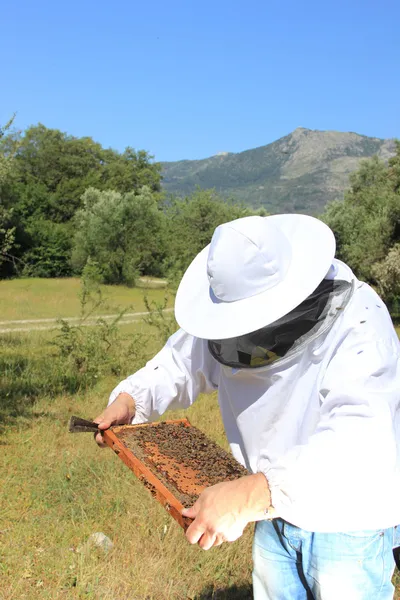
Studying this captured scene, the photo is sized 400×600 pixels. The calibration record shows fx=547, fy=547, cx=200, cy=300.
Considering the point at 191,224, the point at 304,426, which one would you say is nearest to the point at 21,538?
the point at 304,426

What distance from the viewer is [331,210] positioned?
123 ft

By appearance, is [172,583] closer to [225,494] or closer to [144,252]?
[225,494]

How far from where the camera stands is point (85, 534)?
345 centimetres

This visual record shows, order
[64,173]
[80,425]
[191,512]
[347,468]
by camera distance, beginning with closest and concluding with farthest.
Answer: [347,468] < [191,512] < [80,425] < [64,173]

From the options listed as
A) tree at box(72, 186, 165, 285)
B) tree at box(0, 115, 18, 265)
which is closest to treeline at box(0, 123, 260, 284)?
tree at box(72, 186, 165, 285)

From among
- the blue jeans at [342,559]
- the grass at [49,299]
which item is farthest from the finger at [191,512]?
the grass at [49,299]

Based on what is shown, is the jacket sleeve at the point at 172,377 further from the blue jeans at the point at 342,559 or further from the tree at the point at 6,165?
the tree at the point at 6,165

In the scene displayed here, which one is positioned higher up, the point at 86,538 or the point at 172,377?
the point at 172,377

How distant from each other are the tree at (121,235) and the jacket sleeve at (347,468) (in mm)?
27020

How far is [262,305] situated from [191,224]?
108 ft

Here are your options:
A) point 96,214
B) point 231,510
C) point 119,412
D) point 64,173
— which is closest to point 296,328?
point 231,510

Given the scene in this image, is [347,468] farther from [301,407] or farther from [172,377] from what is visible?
[172,377]

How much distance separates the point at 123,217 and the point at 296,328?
28.8 meters

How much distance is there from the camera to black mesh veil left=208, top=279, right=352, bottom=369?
66.1 inches
